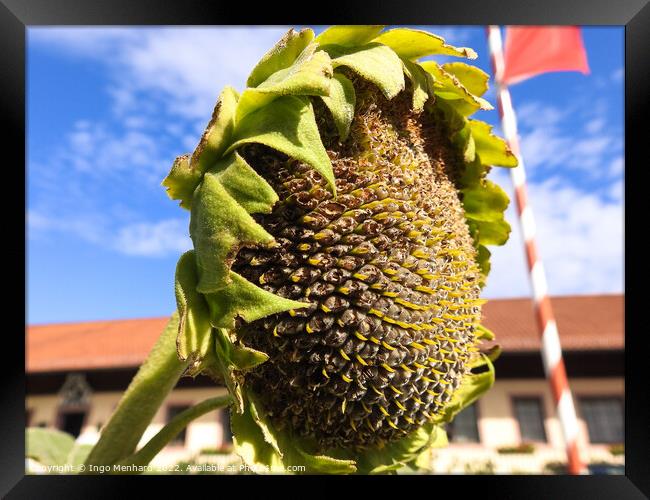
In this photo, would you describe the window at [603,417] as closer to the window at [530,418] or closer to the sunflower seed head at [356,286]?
the window at [530,418]

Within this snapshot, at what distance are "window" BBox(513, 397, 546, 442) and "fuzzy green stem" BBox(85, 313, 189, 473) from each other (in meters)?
7.77

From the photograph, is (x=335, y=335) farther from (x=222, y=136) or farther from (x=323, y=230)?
(x=222, y=136)

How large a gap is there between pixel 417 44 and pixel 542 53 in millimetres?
2976

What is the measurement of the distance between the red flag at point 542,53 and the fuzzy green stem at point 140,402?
117 inches

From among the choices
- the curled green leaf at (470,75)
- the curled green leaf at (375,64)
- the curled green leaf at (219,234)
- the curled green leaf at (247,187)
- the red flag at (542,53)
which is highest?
the red flag at (542,53)

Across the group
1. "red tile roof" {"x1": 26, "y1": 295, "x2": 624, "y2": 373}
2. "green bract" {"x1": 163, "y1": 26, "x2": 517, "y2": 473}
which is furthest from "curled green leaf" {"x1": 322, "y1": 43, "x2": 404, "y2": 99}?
"red tile roof" {"x1": 26, "y1": 295, "x2": 624, "y2": 373}

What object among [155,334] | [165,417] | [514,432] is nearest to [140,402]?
[165,417]

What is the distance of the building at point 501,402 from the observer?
731cm

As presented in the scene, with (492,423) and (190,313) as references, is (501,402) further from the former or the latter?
(190,313)

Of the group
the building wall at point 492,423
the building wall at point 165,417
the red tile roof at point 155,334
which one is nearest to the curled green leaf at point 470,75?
the red tile roof at point 155,334
